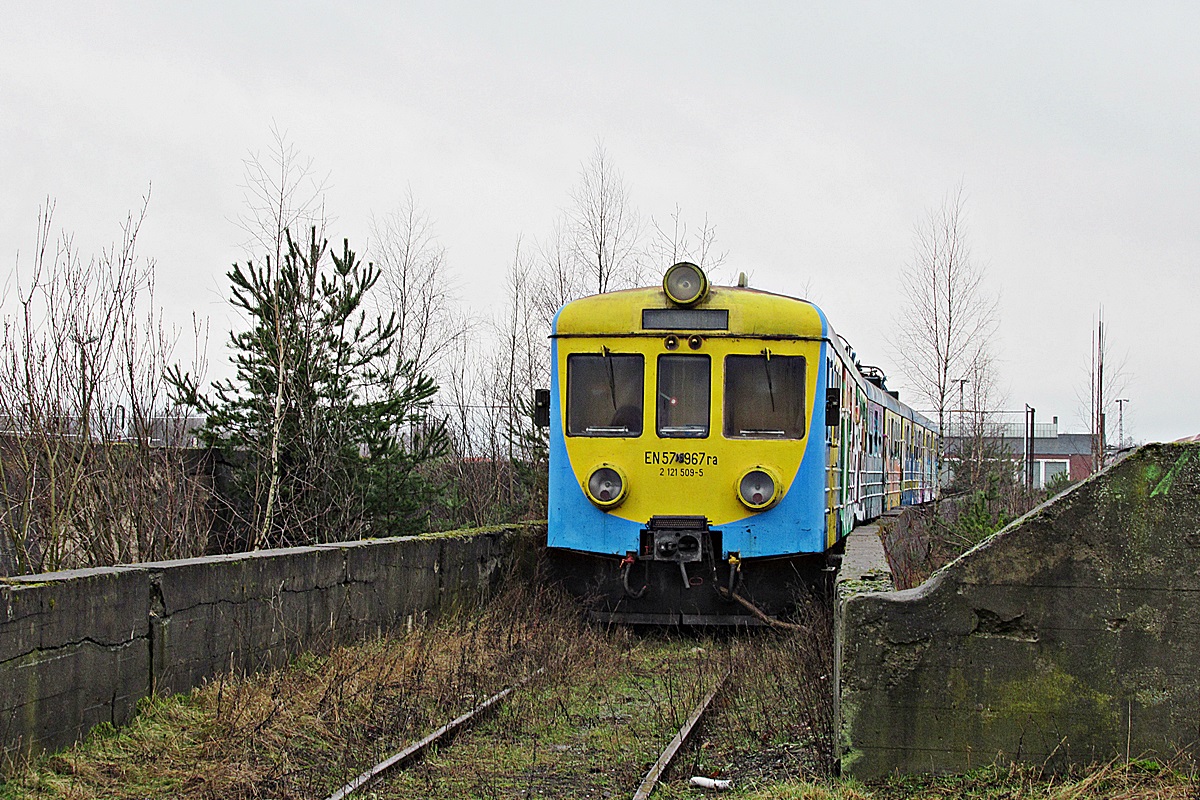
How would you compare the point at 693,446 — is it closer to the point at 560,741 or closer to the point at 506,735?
the point at 560,741

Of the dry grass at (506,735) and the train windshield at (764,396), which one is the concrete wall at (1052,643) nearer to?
the dry grass at (506,735)

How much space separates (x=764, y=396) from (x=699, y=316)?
893mm

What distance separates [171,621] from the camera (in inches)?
277

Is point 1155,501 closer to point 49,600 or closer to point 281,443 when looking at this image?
point 49,600

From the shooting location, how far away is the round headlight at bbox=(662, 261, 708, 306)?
34.8ft

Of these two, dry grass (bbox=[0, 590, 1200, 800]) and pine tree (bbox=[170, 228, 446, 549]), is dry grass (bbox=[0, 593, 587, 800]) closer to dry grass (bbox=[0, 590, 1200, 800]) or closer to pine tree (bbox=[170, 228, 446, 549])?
dry grass (bbox=[0, 590, 1200, 800])

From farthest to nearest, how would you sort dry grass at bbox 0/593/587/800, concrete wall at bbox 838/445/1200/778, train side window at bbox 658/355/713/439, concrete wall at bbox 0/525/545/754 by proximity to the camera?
train side window at bbox 658/355/713/439 → concrete wall at bbox 0/525/545/754 → dry grass at bbox 0/593/587/800 → concrete wall at bbox 838/445/1200/778

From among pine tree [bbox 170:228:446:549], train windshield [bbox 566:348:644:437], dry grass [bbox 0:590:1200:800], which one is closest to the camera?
dry grass [bbox 0:590:1200:800]

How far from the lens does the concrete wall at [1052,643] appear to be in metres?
5.35

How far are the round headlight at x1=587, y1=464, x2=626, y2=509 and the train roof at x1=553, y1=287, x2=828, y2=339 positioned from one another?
47.5 inches

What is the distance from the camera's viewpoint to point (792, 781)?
225 inches

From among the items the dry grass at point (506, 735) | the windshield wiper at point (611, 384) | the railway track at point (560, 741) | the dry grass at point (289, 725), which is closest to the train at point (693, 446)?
the windshield wiper at point (611, 384)

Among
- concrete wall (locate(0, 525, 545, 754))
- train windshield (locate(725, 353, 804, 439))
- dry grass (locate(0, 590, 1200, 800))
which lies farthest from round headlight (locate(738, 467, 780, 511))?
concrete wall (locate(0, 525, 545, 754))

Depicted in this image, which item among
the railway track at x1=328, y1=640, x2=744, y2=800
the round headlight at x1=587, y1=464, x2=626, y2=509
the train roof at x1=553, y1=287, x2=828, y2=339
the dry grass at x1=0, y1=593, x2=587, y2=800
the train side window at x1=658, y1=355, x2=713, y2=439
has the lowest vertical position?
the railway track at x1=328, y1=640, x2=744, y2=800
